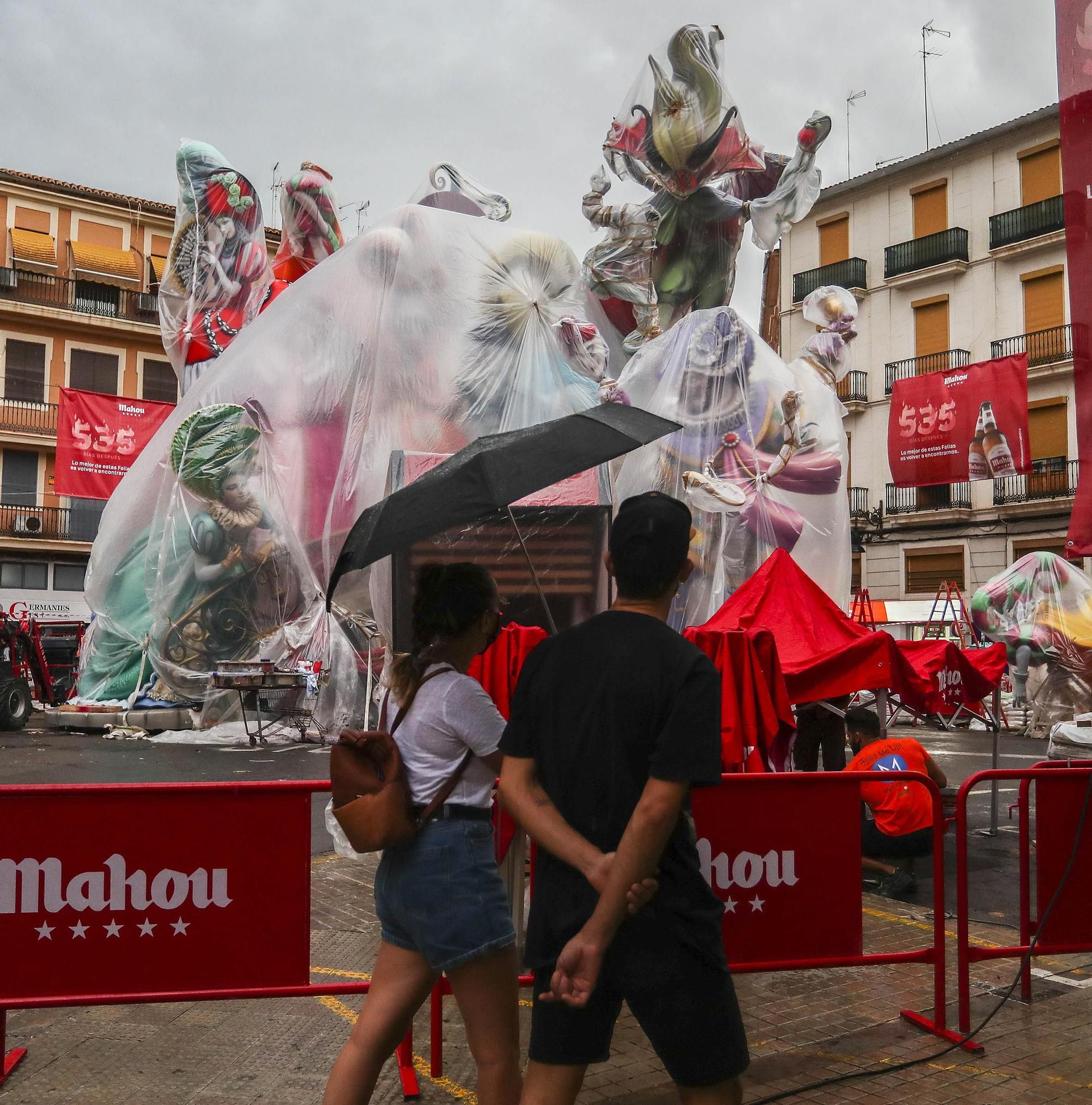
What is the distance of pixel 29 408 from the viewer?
3562cm

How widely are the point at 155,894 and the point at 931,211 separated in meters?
33.8

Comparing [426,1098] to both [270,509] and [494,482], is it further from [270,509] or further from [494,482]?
[270,509]

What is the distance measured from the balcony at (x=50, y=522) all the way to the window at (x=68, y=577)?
0.92 m

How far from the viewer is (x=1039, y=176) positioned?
30594 mm

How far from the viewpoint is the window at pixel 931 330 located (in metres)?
32.7

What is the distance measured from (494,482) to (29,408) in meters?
36.5

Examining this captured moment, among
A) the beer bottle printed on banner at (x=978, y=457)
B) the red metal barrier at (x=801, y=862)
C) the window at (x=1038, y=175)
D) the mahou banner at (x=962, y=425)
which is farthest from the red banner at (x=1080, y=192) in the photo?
the window at (x=1038, y=175)

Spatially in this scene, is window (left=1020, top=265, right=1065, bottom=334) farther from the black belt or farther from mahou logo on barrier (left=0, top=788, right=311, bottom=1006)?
the black belt

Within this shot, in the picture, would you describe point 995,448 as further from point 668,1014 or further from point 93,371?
point 93,371

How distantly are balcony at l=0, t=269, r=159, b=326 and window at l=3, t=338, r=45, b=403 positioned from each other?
1396 millimetres

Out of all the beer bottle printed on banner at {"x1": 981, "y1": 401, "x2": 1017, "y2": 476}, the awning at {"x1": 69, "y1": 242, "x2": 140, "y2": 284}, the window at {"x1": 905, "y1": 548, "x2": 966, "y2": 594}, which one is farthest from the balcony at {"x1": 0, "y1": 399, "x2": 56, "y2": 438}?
the beer bottle printed on banner at {"x1": 981, "y1": 401, "x2": 1017, "y2": 476}

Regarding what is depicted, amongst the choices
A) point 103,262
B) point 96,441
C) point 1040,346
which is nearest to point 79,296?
point 103,262

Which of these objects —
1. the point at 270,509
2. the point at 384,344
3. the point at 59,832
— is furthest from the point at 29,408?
the point at 59,832

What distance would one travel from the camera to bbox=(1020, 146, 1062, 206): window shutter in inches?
Result: 1186
